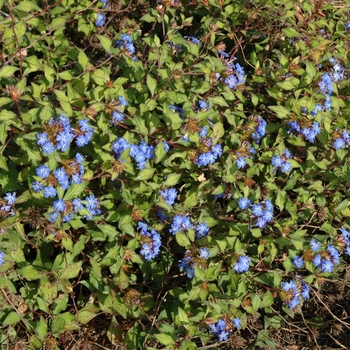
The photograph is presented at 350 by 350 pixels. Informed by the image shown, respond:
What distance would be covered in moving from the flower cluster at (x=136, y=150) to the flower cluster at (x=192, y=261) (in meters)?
0.62

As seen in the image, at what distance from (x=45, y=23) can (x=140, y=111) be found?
1.01 m

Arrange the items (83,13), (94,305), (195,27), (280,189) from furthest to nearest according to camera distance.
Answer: (195,27) → (83,13) → (280,189) → (94,305)

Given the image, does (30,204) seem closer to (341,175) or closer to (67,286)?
(67,286)

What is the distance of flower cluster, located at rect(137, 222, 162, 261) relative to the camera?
3.13 meters

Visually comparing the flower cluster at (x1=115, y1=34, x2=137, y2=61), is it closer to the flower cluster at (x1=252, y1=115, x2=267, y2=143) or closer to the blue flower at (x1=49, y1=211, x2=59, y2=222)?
the flower cluster at (x1=252, y1=115, x2=267, y2=143)

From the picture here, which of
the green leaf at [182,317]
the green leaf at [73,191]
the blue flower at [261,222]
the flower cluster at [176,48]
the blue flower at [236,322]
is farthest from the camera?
the flower cluster at [176,48]

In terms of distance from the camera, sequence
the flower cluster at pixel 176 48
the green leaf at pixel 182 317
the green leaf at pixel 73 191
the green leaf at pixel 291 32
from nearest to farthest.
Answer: the green leaf at pixel 73 191
the green leaf at pixel 182 317
the flower cluster at pixel 176 48
the green leaf at pixel 291 32

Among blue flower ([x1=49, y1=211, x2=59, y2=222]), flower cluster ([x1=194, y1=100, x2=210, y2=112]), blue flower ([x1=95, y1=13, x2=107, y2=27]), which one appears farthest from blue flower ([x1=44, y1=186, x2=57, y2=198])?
blue flower ([x1=95, y1=13, x2=107, y2=27])

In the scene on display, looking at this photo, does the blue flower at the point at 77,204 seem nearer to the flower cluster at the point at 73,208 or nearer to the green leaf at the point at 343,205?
the flower cluster at the point at 73,208

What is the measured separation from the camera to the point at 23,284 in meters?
3.21

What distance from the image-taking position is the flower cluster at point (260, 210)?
10.9ft

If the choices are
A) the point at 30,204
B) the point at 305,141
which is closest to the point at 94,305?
the point at 30,204

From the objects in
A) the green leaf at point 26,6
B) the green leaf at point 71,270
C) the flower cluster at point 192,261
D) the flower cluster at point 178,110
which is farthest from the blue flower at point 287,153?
the green leaf at point 26,6

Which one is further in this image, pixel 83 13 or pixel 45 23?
pixel 83 13
